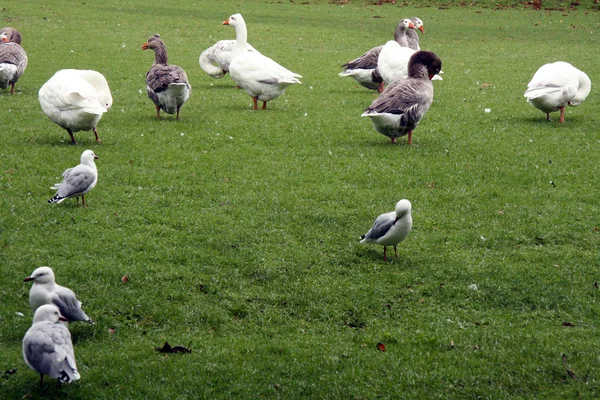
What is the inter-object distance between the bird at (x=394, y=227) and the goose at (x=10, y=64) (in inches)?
438

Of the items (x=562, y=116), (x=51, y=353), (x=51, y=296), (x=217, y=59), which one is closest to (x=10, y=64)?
(x=217, y=59)

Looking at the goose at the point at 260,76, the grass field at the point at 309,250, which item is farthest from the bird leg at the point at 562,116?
the goose at the point at 260,76

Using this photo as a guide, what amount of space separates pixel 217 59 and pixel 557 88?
8.95 meters

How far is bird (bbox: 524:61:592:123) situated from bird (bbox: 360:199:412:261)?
23.0ft

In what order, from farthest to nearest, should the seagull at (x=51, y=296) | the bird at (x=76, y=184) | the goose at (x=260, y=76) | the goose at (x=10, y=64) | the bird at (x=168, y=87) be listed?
1. the goose at (x=10, y=64)
2. the goose at (x=260, y=76)
3. the bird at (x=168, y=87)
4. the bird at (x=76, y=184)
5. the seagull at (x=51, y=296)

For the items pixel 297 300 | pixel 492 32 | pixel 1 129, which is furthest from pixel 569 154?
pixel 492 32

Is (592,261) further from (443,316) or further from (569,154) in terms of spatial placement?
(569,154)

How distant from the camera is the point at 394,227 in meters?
7.80

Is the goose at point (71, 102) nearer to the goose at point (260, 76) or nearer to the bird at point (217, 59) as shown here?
the goose at point (260, 76)

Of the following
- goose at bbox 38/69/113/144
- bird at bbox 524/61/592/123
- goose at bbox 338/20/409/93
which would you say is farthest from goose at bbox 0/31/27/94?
bird at bbox 524/61/592/123

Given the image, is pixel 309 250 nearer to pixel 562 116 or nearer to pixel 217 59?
pixel 562 116

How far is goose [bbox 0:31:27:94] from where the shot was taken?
1573 cm

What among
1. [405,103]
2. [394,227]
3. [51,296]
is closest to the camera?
[51,296]

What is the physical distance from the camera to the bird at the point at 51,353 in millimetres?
5270
